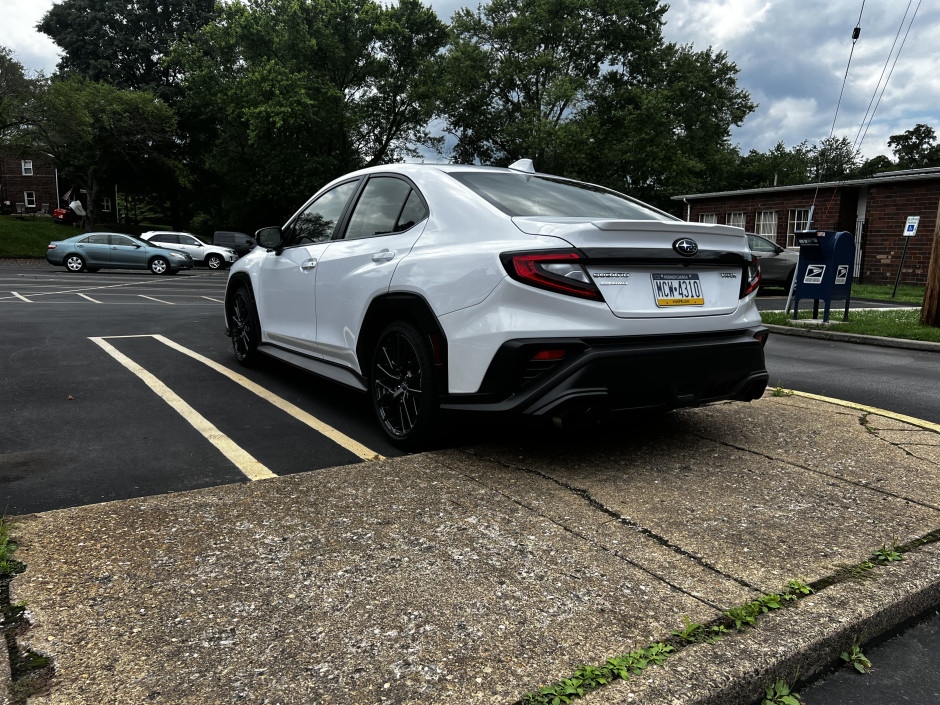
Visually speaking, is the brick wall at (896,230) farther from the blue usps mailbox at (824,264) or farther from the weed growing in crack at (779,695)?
the weed growing in crack at (779,695)

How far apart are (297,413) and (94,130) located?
127 feet

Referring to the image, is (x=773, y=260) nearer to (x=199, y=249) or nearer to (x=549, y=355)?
(x=549, y=355)

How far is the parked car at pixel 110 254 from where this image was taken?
24125mm

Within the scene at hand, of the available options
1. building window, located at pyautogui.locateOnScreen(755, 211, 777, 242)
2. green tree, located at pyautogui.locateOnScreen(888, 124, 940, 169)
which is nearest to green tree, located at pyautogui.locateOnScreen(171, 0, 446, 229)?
building window, located at pyautogui.locateOnScreen(755, 211, 777, 242)

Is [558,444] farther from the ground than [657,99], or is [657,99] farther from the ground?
[657,99]

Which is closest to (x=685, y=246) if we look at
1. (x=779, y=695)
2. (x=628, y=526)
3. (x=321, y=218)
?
(x=628, y=526)

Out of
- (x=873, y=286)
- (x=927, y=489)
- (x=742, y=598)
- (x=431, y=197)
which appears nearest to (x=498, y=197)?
(x=431, y=197)

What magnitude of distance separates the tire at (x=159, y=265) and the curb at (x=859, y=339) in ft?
70.6

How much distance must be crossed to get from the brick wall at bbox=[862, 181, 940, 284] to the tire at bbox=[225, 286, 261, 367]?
71.7 ft

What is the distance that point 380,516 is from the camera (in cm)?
286

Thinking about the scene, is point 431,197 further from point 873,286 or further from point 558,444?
point 873,286

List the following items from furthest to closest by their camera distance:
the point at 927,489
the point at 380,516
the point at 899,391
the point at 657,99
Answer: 1. the point at 657,99
2. the point at 899,391
3. the point at 927,489
4. the point at 380,516

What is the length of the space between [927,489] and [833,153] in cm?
7288

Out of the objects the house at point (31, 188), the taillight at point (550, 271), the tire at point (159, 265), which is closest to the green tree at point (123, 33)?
the house at point (31, 188)
